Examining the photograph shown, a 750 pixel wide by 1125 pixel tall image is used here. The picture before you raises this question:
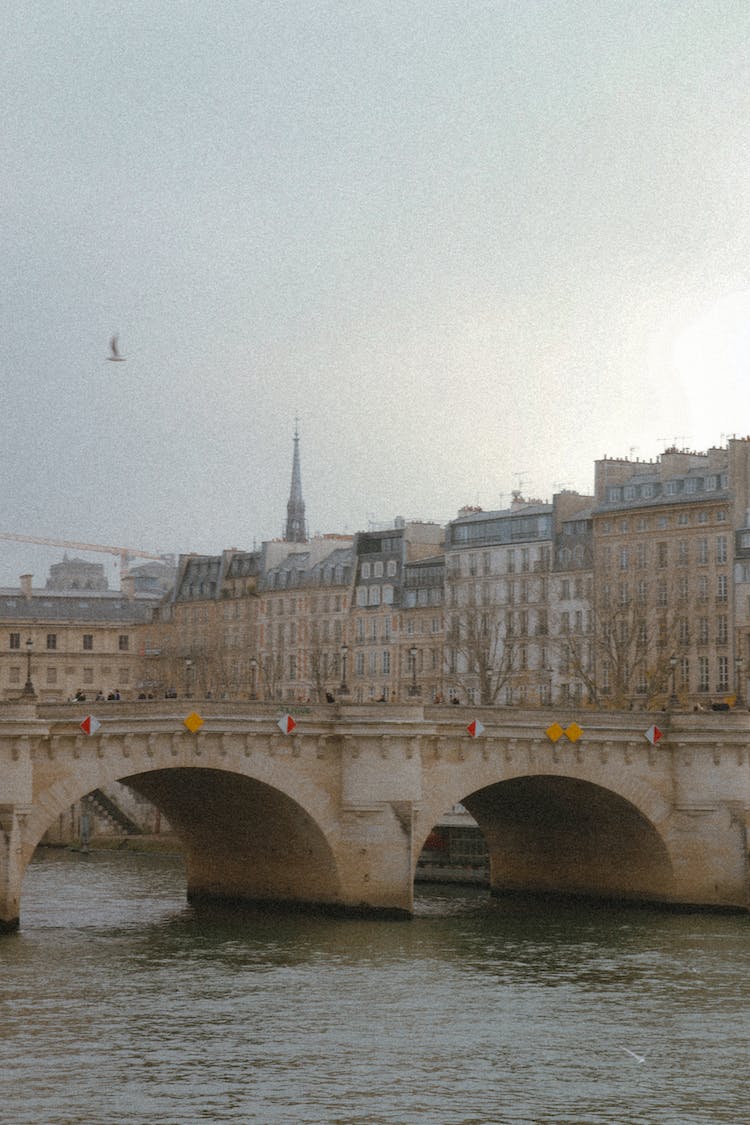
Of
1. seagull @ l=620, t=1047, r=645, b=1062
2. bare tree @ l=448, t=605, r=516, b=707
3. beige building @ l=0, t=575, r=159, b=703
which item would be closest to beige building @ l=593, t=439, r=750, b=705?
bare tree @ l=448, t=605, r=516, b=707

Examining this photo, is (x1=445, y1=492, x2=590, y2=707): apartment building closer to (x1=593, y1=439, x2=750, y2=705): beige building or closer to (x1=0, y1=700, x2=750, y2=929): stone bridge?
(x1=593, y1=439, x2=750, y2=705): beige building

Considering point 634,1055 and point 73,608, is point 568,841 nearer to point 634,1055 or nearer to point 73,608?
point 634,1055

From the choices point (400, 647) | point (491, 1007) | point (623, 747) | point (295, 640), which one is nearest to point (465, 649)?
point (400, 647)

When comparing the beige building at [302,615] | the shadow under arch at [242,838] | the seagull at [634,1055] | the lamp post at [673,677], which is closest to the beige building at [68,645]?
the beige building at [302,615]

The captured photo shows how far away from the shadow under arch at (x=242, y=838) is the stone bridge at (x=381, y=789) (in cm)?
7

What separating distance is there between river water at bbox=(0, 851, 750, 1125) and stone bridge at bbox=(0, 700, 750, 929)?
2124 mm

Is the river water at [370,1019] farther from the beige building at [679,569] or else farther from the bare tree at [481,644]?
the bare tree at [481,644]

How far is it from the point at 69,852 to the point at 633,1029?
2418 inches

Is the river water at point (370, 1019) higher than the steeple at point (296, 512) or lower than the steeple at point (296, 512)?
lower

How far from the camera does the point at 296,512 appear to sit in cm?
18700

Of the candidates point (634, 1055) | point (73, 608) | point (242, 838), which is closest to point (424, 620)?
point (73, 608)

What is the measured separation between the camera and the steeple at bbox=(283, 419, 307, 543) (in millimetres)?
184250

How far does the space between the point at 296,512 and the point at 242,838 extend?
113981mm

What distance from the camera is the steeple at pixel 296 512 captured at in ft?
604
